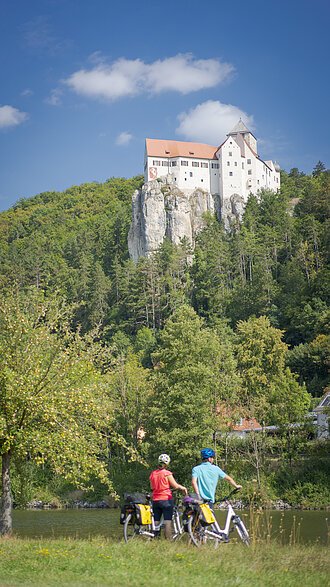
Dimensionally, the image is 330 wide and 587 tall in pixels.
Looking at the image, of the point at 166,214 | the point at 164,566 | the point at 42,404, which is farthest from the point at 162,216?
the point at 164,566

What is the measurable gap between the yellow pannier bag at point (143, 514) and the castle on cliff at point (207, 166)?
122254 millimetres

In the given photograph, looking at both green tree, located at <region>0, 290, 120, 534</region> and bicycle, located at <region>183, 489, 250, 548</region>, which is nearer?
bicycle, located at <region>183, 489, 250, 548</region>

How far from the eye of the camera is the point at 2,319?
1883cm

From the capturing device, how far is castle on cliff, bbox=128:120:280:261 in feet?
419

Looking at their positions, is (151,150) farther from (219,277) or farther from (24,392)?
(24,392)

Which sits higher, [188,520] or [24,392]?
[24,392]

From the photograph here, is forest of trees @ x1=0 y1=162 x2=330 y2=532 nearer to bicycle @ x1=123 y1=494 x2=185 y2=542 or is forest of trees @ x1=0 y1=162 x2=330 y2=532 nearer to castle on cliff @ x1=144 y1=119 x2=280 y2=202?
bicycle @ x1=123 y1=494 x2=185 y2=542

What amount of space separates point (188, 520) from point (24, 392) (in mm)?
6598

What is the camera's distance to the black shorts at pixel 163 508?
39.5 ft

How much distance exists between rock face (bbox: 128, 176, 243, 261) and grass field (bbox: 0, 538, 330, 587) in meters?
114

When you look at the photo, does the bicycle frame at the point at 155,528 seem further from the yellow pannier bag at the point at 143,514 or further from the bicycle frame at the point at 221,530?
the bicycle frame at the point at 221,530

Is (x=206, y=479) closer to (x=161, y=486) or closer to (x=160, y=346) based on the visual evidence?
(x=161, y=486)

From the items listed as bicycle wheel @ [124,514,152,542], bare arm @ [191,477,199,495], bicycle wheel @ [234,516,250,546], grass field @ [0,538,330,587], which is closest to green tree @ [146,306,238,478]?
bicycle wheel @ [124,514,152,542]

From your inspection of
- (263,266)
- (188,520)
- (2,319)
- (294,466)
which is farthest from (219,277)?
(188,520)
